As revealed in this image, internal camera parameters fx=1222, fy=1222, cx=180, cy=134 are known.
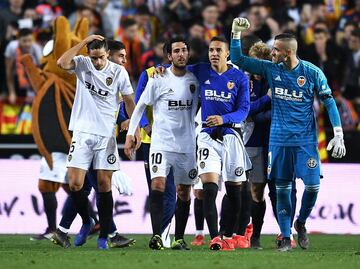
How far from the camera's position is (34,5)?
21641mm

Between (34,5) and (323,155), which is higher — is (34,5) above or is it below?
above

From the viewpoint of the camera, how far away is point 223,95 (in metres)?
12.8

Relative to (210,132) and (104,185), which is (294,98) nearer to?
(210,132)

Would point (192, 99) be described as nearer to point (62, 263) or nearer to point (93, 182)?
point (93, 182)

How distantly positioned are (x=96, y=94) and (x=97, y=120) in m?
0.28

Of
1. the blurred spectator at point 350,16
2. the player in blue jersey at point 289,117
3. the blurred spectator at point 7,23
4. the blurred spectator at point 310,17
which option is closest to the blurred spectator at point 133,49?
the blurred spectator at point 7,23

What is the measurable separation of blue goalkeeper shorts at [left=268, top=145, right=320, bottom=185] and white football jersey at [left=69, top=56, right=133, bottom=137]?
175cm

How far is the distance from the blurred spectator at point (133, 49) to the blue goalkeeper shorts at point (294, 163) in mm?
6981

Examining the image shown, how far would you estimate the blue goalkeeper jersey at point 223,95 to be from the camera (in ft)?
42.1

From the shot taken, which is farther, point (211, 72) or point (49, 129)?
point (49, 129)

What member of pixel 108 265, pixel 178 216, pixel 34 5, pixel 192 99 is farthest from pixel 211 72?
pixel 34 5

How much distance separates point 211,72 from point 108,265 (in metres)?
3.10

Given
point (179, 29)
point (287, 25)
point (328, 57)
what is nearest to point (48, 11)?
point (179, 29)

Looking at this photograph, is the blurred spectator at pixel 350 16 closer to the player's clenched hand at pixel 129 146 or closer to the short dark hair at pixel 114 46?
the short dark hair at pixel 114 46
